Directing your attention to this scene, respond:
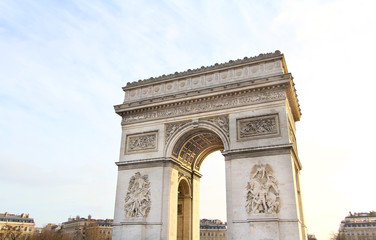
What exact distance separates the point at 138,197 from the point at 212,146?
6122 mm

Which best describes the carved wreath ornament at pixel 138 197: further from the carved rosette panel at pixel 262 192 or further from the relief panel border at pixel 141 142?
the carved rosette panel at pixel 262 192

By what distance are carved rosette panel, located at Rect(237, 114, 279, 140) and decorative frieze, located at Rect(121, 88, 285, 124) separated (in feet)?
3.04

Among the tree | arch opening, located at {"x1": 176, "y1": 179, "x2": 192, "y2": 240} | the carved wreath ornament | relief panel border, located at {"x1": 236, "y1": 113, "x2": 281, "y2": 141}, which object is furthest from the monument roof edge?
the tree

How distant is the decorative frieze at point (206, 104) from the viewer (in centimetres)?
1761

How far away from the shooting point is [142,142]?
19797mm

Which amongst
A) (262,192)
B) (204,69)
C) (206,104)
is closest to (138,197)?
(206,104)

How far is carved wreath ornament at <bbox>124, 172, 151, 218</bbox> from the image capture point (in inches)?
712

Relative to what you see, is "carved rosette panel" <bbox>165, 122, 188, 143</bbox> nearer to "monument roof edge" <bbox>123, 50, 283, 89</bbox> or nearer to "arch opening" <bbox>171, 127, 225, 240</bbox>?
"arch opening" <bbox>171, 127, 225, 240</bbox>

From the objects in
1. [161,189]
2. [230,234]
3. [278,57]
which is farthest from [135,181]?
[278,57]

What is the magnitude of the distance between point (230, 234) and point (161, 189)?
442cm

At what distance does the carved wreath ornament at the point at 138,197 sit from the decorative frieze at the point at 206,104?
12.0 ft

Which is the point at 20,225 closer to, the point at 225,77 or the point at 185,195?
the point at 185,195

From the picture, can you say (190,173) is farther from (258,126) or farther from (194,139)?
(258,126)

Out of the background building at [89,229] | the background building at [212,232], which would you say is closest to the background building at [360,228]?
the background building at [212,232]
